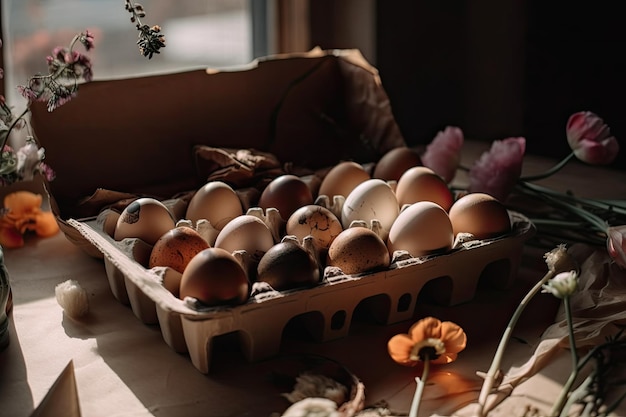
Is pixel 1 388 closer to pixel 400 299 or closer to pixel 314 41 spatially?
pixel 400 299

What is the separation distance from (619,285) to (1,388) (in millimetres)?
718

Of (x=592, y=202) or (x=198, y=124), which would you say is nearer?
(x=592, y=202)

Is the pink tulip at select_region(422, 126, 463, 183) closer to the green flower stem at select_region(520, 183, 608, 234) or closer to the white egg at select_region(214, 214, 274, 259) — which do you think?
the green flower stem at select_region(520, 183, 608, 234)

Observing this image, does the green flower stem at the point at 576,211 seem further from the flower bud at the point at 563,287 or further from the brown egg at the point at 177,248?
the brown egg at the point at 177,248

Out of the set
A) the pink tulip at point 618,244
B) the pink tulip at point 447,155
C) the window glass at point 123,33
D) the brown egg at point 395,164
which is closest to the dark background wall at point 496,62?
the window glass at point 123,33

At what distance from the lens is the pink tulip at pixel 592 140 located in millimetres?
1179

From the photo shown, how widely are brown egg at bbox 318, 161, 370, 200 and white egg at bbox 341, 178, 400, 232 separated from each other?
3.7 inches

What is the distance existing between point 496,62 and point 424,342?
113cm

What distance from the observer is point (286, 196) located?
1099 mm

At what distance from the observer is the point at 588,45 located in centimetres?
161

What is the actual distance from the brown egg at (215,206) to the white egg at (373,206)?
0.15 meters

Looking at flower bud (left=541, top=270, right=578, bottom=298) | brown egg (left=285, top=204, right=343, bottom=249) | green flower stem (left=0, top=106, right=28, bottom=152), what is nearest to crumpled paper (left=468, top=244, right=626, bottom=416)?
flower bud (left=541, top=270, right=578, bottom=298)

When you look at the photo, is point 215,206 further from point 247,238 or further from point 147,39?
point 147,39

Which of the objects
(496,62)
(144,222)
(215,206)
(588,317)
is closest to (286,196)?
(215,206)
